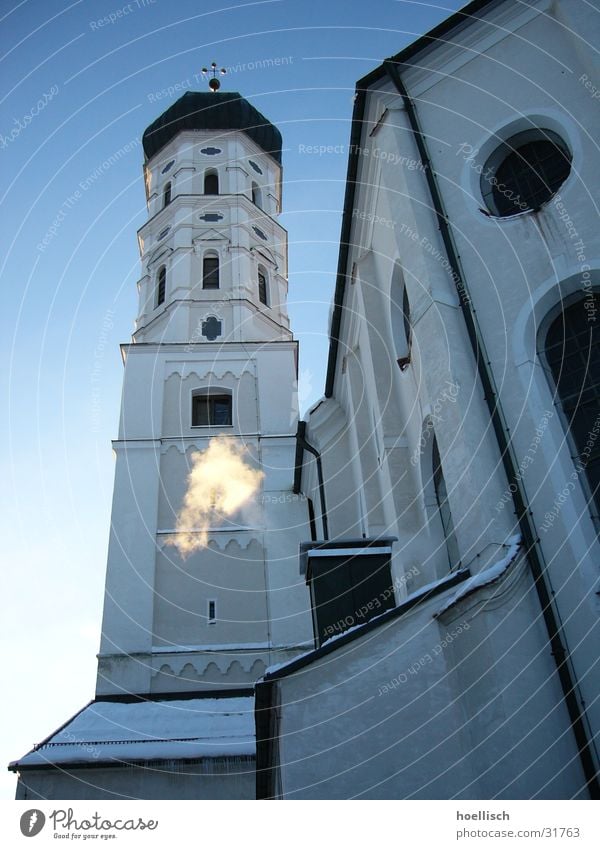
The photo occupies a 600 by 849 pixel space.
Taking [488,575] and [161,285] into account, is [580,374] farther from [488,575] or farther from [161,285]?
[161,285]

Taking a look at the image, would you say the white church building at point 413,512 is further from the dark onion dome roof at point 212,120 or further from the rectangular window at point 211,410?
the dark onion dome roof at point 212,120

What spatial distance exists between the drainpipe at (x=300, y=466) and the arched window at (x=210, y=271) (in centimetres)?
684

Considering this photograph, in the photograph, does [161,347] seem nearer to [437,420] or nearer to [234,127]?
[234,127]

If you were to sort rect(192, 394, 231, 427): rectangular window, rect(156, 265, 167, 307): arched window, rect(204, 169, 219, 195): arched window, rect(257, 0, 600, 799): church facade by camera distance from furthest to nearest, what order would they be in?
rect(204, 169, 219, 195): arched window
rect(156, 265, 167, 307): arched window
rect(192, 394, 231, 427): rectangular window
rect(257, 0, 600, 799): church facade

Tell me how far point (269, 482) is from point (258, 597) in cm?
282

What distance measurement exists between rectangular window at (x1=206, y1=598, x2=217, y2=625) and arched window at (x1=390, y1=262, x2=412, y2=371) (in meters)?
7.40

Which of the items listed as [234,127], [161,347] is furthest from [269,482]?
[234,127]

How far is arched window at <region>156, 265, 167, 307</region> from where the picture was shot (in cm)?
2191

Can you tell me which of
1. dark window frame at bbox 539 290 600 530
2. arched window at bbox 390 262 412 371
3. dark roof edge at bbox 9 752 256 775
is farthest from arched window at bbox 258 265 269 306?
dark window frame at bbox 539 290 600 530

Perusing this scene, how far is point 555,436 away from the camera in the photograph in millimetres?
7512

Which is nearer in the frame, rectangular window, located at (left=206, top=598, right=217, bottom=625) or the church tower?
the church tower
